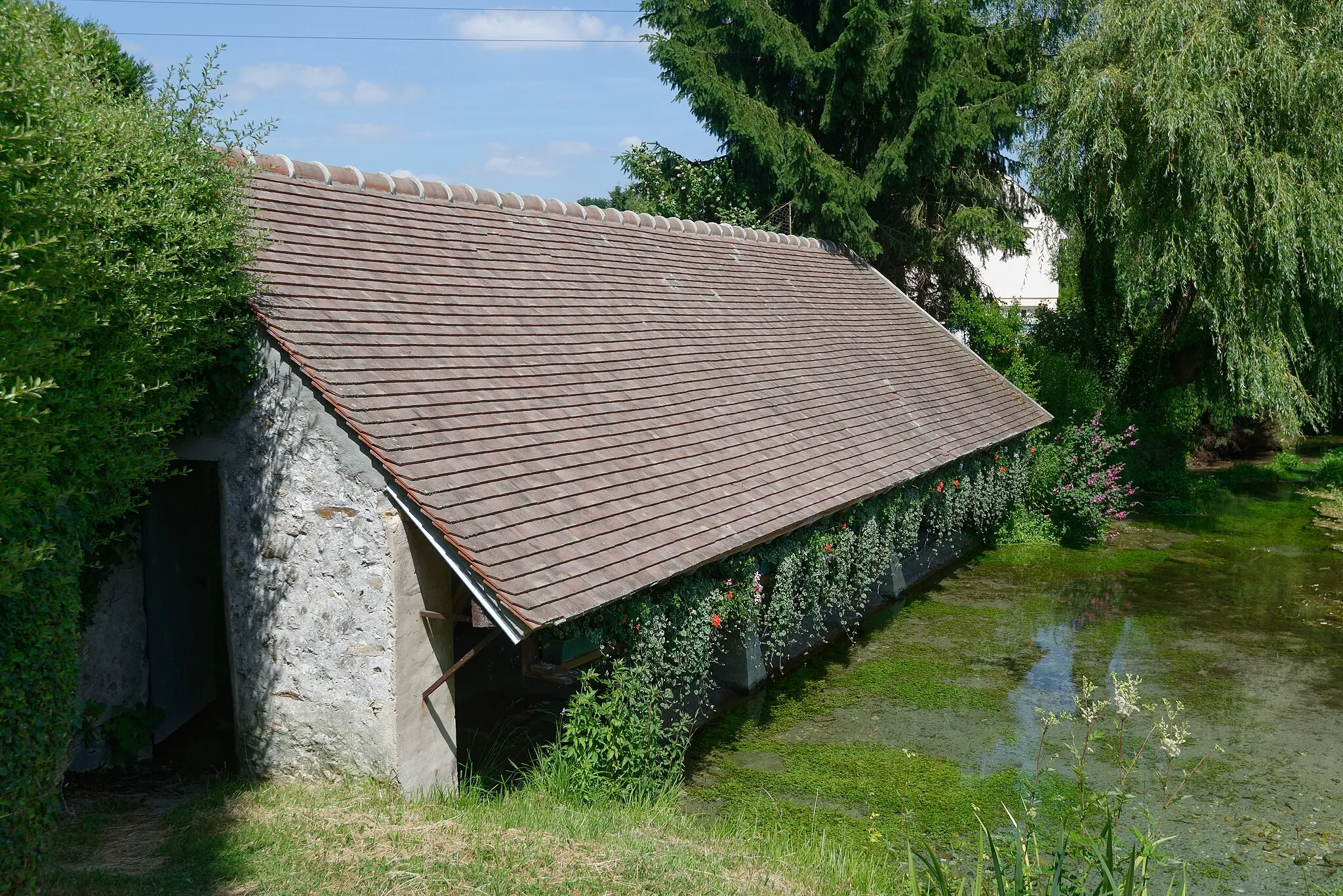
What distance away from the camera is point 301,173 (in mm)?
8805

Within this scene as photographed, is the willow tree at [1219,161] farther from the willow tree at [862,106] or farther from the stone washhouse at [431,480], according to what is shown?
the stone washhouse at [431,480]

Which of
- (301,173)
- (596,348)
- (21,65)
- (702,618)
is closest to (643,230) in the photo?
(596,348)

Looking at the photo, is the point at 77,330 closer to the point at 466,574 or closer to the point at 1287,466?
the point at 466,574

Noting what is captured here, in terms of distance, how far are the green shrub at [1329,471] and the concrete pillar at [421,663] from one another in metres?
21.5

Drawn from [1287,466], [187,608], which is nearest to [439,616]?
[187,608]

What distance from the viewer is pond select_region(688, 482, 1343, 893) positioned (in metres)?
7.52

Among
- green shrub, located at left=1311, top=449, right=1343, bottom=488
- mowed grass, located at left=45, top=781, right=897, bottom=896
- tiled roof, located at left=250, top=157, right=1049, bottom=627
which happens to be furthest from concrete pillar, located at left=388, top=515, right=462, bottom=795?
green shrub, located at left=1311, top=449, right=1343, bottom=488

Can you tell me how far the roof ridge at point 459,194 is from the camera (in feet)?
28.3

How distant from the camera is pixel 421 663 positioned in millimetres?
6598

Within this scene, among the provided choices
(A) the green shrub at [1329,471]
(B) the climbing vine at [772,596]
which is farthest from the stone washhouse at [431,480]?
(A) the green shrub at [1329,471]

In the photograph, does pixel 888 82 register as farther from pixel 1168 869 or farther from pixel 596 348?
pixel 1168 869

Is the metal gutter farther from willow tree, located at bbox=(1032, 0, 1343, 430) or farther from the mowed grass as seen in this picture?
willow tree, located at bbox=(1032, 0, 1343, 430)

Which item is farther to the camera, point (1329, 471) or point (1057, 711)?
point (1329, 471)

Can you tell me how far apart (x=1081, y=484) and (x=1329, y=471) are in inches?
364
